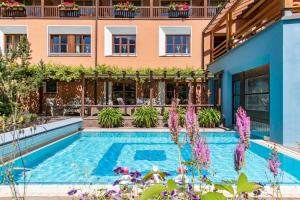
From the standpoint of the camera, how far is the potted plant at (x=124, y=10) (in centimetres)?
1964

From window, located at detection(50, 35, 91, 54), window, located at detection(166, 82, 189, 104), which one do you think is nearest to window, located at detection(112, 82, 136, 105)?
window, located at detection(166, 82, 189, 104)

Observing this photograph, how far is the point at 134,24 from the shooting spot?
19703mm

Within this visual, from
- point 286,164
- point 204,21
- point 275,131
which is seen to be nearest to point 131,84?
point 204,21

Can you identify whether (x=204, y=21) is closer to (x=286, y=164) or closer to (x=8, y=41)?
(x=8, y=41)

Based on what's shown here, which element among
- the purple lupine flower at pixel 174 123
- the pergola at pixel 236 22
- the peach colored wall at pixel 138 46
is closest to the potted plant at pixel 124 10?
the peach colored wall at pixel 138 46

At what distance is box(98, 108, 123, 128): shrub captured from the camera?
47.7ft

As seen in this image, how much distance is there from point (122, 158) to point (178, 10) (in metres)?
13.6

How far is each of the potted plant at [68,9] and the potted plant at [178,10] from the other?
247 inches

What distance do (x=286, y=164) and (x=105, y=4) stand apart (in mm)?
18593

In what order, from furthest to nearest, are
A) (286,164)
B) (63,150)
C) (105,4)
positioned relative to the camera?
1. (105,4)
2. (63,150)
3. (286,164)

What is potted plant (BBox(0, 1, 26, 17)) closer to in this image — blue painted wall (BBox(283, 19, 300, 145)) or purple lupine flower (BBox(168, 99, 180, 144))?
blue painted wall (BBox(283, 19, 300, 145))

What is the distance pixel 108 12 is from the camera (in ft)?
68.9

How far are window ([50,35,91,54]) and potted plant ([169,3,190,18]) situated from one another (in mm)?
5763

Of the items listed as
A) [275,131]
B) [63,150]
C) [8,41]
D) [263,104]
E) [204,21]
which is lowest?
[63,150]
